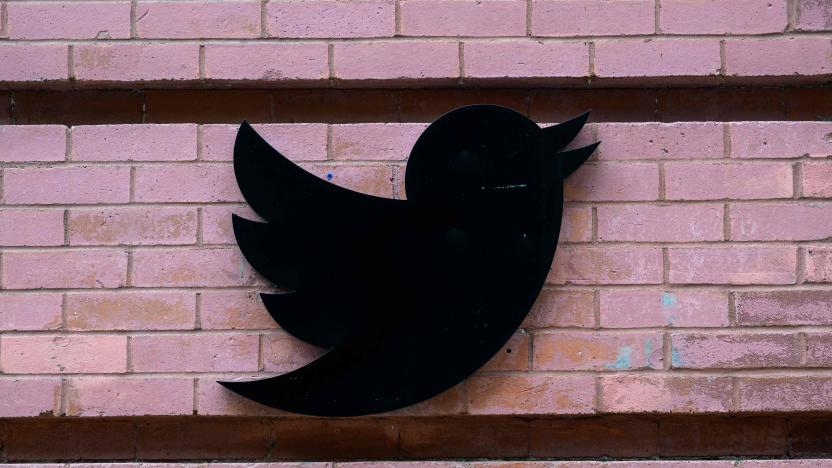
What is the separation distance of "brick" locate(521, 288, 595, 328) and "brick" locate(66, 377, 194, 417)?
38.9 inches

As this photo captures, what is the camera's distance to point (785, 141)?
7.11 ft

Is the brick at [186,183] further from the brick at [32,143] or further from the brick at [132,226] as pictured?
the brick at [32,143]

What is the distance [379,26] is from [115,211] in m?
0.93

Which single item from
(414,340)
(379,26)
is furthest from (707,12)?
(414,340)

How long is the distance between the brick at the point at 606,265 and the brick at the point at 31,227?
1416 millimetres

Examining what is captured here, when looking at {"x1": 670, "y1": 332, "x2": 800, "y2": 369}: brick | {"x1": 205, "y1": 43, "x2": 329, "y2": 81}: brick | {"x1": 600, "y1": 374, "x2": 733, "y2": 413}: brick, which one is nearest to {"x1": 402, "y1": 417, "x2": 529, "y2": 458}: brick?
{"x1": 600, "y1": 374, "x2": 733, "y2": 413}: brick

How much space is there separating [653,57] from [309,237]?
1115 millimetres

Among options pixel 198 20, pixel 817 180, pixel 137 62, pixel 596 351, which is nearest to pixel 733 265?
pixel 817 180

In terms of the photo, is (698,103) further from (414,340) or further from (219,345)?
(219,345)

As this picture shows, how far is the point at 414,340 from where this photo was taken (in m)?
2.10

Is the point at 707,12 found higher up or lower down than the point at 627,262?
higher up

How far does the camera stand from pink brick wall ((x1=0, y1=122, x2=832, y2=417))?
2123 millimetres

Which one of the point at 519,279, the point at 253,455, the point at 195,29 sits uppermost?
the point at 195,29

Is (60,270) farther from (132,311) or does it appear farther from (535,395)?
(535,395)
